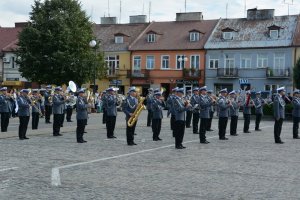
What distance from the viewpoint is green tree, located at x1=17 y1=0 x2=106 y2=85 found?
147 feet

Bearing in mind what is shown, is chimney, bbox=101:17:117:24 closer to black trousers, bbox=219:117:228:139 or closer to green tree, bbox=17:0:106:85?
green tree, bbox=17:0:106:85

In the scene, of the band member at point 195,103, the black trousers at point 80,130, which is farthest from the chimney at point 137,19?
the black trousers at point 80,130

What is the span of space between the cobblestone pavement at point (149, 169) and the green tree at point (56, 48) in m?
26.9

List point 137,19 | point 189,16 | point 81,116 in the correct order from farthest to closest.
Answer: point 137,19 → point 189,16 → point 81,116

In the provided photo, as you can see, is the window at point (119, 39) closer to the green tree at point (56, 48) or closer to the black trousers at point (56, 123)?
the green tree at point (56, 48)

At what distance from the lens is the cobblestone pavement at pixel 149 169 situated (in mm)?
9156

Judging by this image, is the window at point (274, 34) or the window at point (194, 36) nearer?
the window at point (274, 34)

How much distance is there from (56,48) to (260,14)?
22.1 meters

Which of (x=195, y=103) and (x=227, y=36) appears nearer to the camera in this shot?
(x=195, y=103)

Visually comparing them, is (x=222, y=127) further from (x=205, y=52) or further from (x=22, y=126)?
(x=205, y=52)

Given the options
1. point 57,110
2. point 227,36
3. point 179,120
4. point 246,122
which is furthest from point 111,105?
point 227,36

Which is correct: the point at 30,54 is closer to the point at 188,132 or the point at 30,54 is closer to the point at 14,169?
the point at 188,132

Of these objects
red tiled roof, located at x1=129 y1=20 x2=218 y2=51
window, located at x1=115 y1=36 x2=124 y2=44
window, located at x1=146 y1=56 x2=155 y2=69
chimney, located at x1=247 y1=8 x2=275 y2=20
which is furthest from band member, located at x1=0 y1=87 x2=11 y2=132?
window, located at x1=115 y1=36 x2=124 y2=44

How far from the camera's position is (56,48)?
1783 inches
